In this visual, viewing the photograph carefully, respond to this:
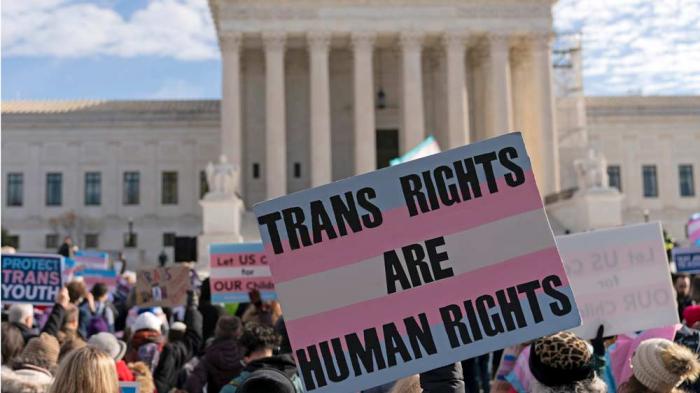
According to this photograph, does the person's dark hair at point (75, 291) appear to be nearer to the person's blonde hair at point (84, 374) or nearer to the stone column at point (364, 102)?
the person's blonde hair at point (84, 374)

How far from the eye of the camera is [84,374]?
4.66m

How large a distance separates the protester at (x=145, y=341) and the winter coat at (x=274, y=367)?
10.1 ft

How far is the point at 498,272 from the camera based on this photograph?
15.4 ft

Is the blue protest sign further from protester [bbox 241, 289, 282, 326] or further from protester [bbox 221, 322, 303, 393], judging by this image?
protester [bbox 241, 289, 282, 326]

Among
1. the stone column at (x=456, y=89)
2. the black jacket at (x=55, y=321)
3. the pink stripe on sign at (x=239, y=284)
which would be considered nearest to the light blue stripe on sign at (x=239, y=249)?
the pink stripe on sign at (x=239, y=284)

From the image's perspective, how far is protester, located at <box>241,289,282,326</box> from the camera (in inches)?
429

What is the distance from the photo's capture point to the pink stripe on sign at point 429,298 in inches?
182

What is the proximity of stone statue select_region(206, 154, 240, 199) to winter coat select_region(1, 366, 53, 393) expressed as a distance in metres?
32.4

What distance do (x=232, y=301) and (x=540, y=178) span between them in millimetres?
34314

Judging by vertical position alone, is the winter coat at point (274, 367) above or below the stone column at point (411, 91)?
below

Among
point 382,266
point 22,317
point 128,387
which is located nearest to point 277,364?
point 128,387

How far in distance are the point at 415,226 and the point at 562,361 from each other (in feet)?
3.42

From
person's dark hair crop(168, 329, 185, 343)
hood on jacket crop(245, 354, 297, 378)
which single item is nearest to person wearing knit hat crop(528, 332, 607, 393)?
hood on jacket crop(245, 354, 297, 378)

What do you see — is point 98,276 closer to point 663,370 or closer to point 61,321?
point 61,321
